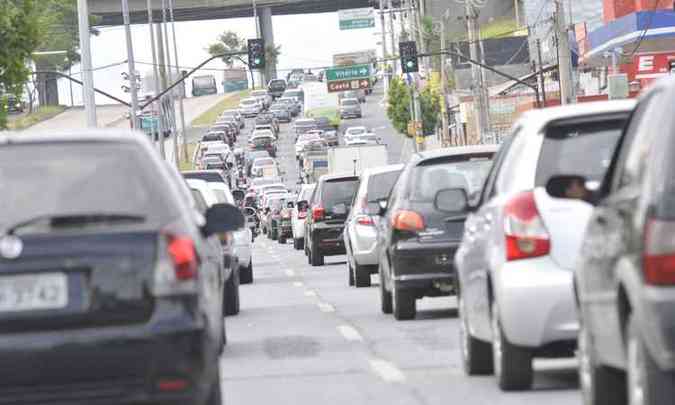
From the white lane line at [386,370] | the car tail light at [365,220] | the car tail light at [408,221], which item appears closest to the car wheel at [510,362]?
the white lane line at [386,370]

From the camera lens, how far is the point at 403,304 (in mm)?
19188

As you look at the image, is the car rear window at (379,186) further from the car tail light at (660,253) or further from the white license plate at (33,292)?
the car tail light at (660,253)

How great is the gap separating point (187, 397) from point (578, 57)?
7243cm

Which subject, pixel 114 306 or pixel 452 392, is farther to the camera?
pixel 452 392

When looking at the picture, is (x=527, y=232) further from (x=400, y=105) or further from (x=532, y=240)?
(x=400, y=105)

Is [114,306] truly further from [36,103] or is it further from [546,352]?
[36,103]

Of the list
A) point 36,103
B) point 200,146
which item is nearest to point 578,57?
point 200,146

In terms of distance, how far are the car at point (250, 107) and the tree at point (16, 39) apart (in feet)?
415

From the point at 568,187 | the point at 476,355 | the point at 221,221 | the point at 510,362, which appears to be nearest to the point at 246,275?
the point at 476,355

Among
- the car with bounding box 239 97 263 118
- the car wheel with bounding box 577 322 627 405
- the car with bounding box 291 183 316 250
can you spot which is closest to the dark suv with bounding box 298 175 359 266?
the car with bounding box 291 183 316 250

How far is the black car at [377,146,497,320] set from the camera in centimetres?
1884

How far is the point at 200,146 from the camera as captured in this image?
124625mm

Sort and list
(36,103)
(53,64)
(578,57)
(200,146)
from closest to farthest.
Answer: (578,57) → (200,146) → (36,103) → (53,64)

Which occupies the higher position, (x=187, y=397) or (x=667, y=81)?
(x=667, y=81)
